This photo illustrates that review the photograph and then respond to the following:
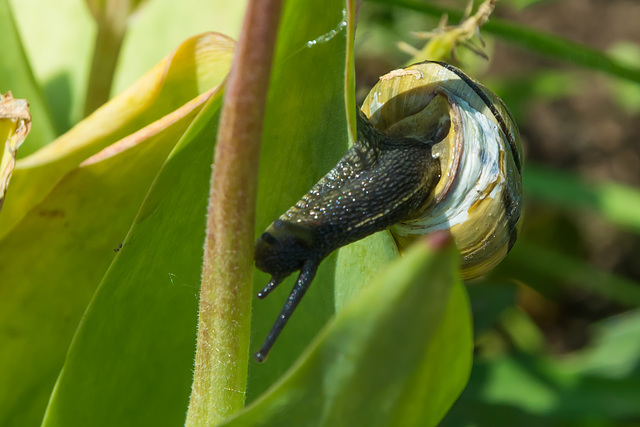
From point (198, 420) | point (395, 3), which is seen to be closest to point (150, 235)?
point (198, 420)

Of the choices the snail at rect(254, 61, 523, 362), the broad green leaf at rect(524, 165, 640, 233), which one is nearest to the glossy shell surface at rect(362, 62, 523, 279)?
the snail at rect(254, 61, 523, 362)

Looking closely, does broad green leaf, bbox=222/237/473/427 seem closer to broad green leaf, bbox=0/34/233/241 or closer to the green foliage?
the green foliage

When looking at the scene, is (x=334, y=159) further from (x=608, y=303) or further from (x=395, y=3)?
(x=608, y=303)

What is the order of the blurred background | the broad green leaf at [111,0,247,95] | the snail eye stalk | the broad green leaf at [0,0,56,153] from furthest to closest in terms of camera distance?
the blurred background, the broad green leaf at [111,0,247,95], the broad green leaf at [0,0,56,153], the snail eye stalk

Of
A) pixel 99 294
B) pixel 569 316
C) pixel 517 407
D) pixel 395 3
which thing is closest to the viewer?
pixel 99 294

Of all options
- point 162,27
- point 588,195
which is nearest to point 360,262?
point 162,27

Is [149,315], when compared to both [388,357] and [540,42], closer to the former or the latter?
[388,357]
